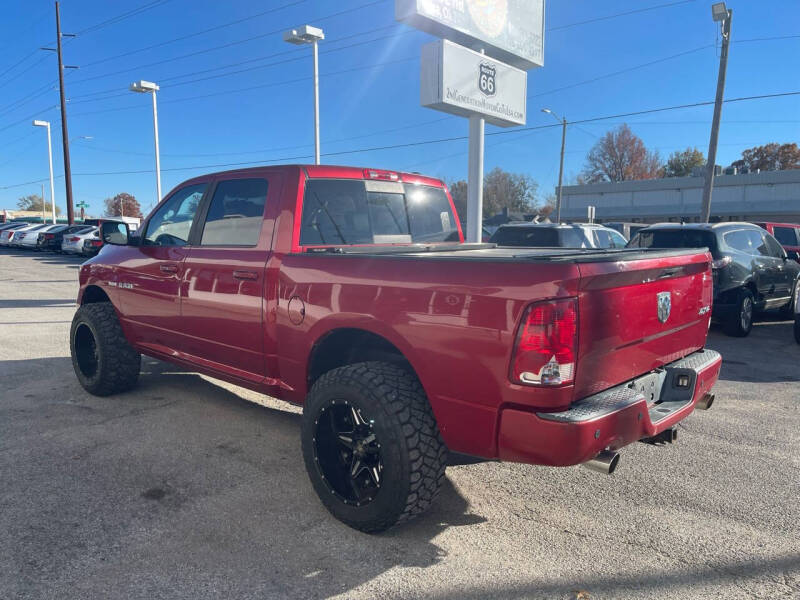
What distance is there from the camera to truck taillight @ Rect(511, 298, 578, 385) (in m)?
2.38

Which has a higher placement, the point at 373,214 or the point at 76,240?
the point at 373,214

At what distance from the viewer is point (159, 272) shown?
14.9 ft

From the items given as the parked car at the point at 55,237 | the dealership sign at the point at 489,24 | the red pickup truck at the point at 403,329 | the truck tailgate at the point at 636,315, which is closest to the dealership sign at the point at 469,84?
the dealership sign at the point at 489,24

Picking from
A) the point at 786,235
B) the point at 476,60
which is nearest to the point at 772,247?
the point at 786,235

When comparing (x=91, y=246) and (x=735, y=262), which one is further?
(x=91, y=246)

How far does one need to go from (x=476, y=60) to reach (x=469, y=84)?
0.63 m

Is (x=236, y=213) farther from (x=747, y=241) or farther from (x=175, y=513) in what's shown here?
(x=747, y=241)

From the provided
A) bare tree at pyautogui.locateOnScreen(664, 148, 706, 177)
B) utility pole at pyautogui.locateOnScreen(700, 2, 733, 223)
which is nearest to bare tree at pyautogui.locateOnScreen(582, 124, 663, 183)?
bare tree at pyautogui.locateOnScreen(664, 148, 706, 177)

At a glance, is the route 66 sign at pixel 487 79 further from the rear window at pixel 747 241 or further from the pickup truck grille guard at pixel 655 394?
the pickup truck grille guard at pixel 655 394

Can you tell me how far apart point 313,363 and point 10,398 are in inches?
137

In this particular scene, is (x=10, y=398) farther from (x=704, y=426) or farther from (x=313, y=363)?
(x=704, y=426)

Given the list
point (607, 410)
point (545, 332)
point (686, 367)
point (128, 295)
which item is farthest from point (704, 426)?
point (128, 295)

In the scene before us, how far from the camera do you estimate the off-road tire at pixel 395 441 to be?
2734 mm

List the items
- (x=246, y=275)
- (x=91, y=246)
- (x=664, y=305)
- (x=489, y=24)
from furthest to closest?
(x=91, y=246) < (x=489, y=24) < (x=246, y=275) < (x=664, y=305)
